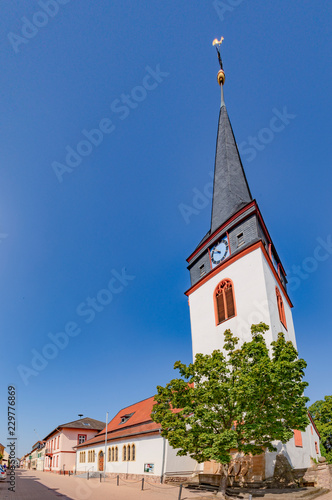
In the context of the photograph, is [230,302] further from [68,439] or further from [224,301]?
[68,439]

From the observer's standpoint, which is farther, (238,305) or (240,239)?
(240,239)

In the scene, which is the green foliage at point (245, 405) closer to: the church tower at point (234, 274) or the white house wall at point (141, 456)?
the church tower at point (234, 274)

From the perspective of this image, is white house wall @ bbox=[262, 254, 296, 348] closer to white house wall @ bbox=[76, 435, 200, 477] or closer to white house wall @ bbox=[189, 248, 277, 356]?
white house wall @ bbox=[189, 248, 277, 356]

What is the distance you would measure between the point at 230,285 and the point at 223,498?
13.4 metres

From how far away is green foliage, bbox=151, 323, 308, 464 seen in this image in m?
14.0

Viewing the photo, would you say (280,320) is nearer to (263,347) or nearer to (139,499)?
(263,347)

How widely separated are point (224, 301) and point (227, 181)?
11.9m

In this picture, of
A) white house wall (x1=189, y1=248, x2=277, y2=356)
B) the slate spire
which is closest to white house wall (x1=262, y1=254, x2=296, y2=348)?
white house wall (x1=189, y1=248, x2=277, y2=356)

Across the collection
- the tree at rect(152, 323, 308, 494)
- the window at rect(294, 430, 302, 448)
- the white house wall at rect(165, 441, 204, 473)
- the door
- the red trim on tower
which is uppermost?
the red trim on tower

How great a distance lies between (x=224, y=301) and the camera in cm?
2481

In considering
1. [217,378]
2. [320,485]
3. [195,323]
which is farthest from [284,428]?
[195,323]

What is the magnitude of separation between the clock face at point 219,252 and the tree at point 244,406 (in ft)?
37.2

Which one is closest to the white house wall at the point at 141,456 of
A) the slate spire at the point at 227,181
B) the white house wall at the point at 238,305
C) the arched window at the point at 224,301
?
the white house wall at the point at 238,305

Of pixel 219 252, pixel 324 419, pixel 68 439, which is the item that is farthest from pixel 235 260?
pixel 68 439
